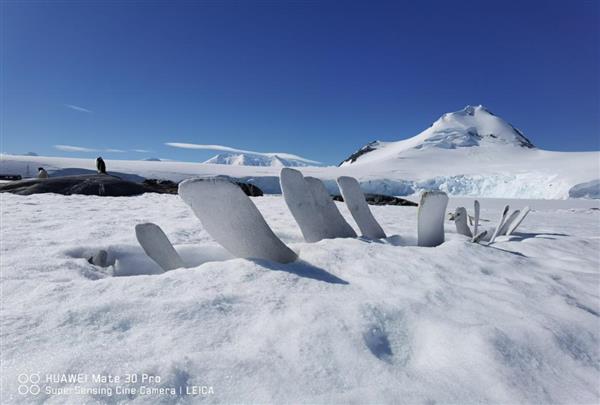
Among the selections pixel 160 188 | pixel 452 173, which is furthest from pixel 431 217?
pixel 452 173

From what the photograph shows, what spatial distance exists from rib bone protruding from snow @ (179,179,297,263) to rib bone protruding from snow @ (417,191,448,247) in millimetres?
1215

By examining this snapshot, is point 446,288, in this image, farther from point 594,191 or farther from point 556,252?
point 594,191

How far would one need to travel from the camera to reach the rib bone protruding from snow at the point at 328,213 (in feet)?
9.74

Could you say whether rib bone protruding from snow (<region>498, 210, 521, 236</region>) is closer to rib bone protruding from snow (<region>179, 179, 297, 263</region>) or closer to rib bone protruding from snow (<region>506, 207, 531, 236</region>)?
rib bone protruding from snow (<region>506, 207, 531, 236</region>)

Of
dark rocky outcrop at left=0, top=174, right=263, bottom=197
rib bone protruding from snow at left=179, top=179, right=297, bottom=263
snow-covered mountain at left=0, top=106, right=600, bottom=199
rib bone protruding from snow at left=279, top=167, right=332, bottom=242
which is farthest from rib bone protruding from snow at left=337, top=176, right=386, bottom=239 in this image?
snow-covered mountain at left=0, top=106, right=600, bottom=199

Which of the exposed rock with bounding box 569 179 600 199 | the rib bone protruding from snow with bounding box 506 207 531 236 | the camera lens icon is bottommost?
the camera lens icon

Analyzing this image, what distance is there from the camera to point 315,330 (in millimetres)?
1307

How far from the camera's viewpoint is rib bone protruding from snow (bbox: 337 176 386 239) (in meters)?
3.24

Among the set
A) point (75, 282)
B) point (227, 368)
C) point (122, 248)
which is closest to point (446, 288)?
point (227, 368)

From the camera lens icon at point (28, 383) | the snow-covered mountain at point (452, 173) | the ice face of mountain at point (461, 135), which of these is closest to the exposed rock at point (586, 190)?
the snow-covered mountain at point (452, 173)

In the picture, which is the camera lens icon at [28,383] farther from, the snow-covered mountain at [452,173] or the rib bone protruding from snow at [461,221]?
the snow-covered mountain at [452,173]

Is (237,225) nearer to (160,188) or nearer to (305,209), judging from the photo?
(305,209)

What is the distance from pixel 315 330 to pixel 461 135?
6316 centimetres

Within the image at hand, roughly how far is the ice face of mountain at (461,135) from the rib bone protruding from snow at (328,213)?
174 ft
